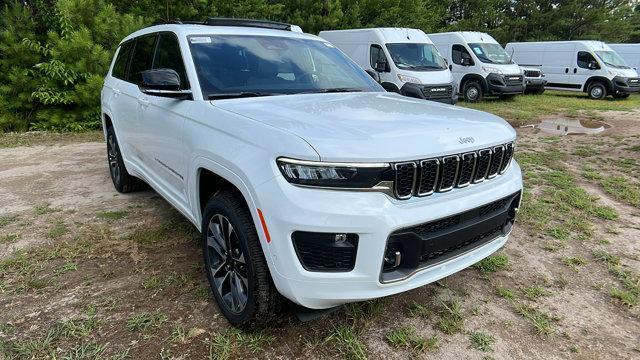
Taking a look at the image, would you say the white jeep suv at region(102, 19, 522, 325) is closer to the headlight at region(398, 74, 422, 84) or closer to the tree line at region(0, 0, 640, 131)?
the tree line at region(0, 0, 640, 131)

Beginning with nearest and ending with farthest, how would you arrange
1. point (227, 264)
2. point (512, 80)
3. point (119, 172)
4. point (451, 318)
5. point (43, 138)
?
point (227, 264)
point (451, 318)
point (119, 172)
point (43, 138)
point (512, 80)

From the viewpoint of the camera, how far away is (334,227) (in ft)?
6.45

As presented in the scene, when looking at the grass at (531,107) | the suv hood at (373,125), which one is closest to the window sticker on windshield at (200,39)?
the suv hood at (373,125)

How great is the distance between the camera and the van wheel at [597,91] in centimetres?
1732

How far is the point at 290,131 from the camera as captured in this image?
2.14m

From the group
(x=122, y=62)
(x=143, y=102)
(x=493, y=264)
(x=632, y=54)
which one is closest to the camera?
(x=493, y=264)

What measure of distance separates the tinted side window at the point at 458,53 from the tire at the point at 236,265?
15.0 metres

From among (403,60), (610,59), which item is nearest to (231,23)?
(403,60)

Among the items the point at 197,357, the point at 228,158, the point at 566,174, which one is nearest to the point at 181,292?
the point at 197,357

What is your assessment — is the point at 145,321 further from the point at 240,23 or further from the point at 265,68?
the point at 240,23

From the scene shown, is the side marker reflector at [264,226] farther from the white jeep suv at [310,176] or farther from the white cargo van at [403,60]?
the white cargo van at [403,60]

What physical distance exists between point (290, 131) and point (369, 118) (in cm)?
53

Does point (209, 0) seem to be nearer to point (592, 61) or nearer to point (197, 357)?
point (197, 357)

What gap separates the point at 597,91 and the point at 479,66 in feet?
19.5
